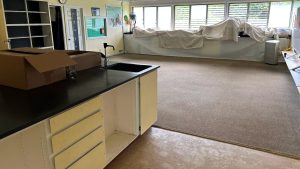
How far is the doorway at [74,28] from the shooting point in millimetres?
6952

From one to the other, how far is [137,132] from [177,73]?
11.9 feet

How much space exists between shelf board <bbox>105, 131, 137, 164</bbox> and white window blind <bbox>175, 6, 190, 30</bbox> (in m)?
7.05

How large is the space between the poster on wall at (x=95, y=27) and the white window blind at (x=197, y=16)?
3.26 m

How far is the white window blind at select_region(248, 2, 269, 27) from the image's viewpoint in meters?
7.49

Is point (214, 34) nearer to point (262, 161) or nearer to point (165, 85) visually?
point (165, 85)

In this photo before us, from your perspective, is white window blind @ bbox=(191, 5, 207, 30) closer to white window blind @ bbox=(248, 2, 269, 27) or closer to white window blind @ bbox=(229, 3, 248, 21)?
white window blind @ bbox=(229, 3, 248, 21)

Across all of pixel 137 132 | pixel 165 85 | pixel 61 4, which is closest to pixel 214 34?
pixel 165 85

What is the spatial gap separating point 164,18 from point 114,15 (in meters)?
1.99

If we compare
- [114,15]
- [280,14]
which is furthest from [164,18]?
[280,14]

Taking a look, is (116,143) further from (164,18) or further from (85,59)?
(164,18)

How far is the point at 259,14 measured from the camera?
7590mm

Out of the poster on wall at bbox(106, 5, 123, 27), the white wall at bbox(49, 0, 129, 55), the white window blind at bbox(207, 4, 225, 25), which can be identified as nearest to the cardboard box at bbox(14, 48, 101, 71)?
the white wall at bbox(49, 0, 129, 55)

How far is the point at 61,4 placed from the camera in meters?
6.59

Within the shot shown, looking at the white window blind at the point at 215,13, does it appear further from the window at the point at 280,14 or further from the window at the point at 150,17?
the window at the point at 150,17
